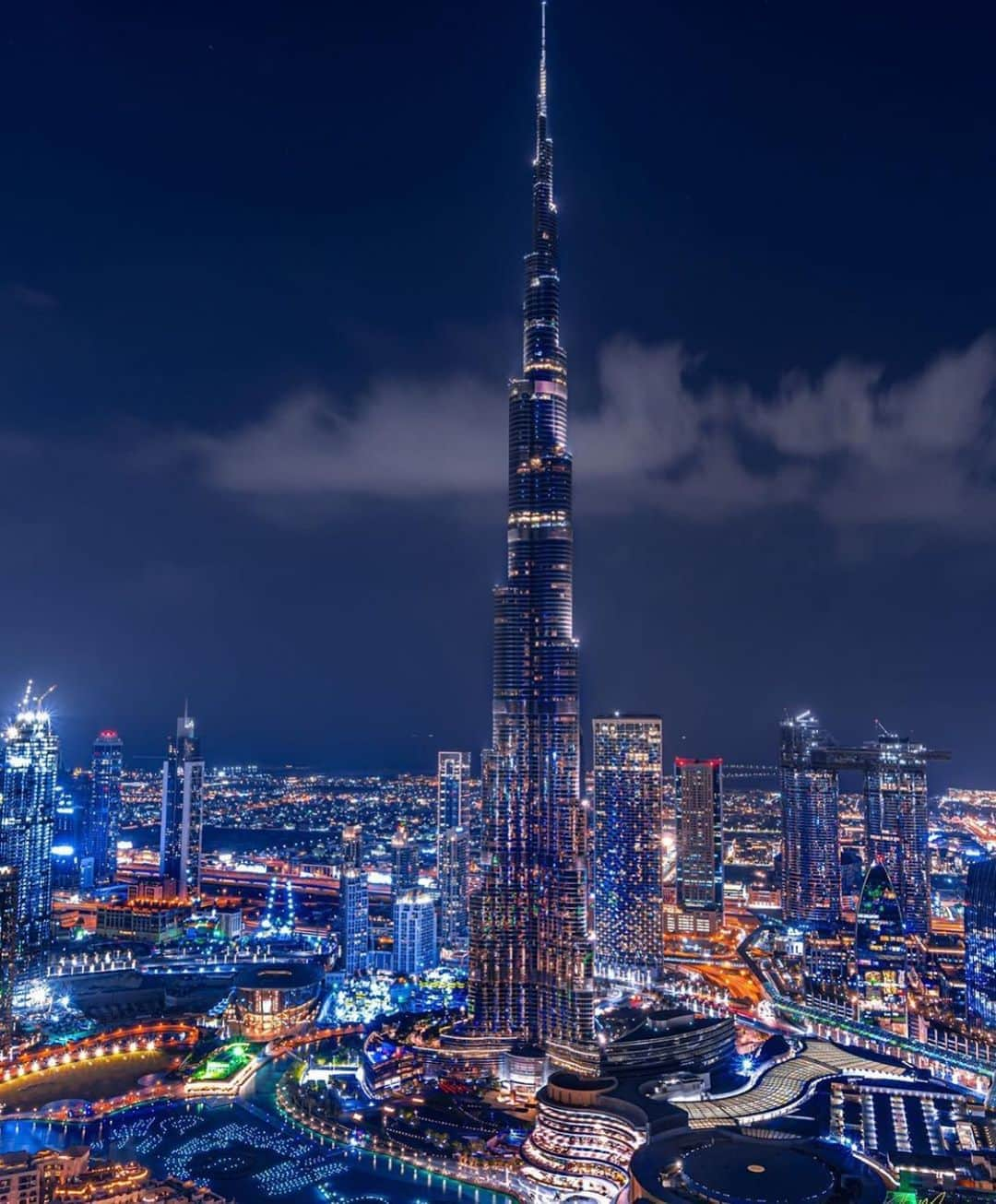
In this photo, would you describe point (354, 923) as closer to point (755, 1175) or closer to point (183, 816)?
point (183, 816)

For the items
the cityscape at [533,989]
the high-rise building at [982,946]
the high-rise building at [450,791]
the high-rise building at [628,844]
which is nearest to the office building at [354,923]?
the cityscape at [533,989]

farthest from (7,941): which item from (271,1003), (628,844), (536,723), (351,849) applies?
(628,844)

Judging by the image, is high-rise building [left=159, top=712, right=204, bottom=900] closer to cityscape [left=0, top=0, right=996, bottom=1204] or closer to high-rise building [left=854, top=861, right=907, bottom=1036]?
cityscape [left=0, top=0, right=996, bottom=1204]

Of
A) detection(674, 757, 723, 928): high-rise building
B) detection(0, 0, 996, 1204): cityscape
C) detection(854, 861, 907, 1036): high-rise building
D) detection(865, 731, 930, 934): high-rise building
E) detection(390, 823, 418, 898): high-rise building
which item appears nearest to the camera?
detection(0, 0, 996, 1204): cityscape

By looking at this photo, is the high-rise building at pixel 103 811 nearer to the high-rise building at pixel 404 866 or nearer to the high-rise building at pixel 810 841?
the high-rise building at pixel 404 866

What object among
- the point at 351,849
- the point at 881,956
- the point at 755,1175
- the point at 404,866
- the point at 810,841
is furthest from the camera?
the point at 810,841

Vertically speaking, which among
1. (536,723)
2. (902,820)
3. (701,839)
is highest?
(536,723)

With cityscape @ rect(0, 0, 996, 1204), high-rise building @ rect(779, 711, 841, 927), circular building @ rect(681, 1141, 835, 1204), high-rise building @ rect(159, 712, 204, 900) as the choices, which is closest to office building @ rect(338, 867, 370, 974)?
cityscape @ rect(0, 0, 996, 1204)
